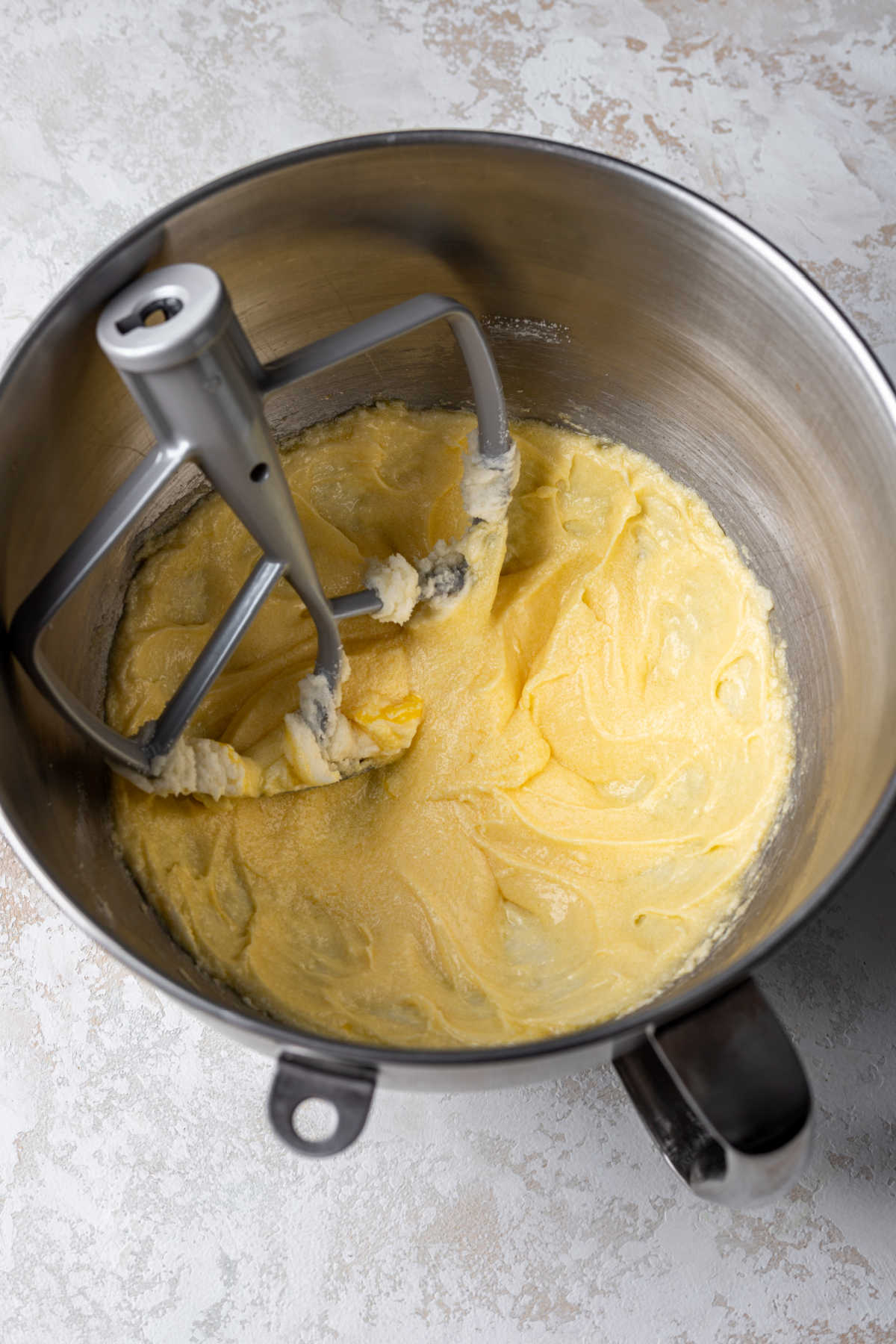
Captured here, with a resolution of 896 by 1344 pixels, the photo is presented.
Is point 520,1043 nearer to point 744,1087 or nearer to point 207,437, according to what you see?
point 744,1087

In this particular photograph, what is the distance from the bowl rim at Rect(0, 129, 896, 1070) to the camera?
0.70m

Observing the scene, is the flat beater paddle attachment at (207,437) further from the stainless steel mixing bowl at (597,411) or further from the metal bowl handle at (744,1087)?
the metal bowl handle at (744,1087)

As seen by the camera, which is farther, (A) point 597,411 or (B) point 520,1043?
(A) point 597,411

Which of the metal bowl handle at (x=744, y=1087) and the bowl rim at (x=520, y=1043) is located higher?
the bowl rim at (x=520, y=1043)

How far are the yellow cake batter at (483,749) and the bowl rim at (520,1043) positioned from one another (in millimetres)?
242

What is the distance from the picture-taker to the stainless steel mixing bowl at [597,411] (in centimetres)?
73

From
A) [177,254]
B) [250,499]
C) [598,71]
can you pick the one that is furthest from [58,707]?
[598,71]

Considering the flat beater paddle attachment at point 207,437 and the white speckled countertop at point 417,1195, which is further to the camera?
the white speckled countertop at point 417,1195

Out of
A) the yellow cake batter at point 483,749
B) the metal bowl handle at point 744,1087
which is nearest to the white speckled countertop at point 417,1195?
the yellow cake batter at point 483,749

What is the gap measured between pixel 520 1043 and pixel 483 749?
0.40m

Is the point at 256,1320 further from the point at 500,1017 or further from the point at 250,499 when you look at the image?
the point at 250,499

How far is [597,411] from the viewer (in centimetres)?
117

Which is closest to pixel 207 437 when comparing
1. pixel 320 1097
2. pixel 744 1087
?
pixel 320 1097

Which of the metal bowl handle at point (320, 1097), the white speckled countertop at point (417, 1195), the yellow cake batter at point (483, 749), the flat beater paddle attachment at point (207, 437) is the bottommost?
the white speckled countertop at point (417, 1195)
